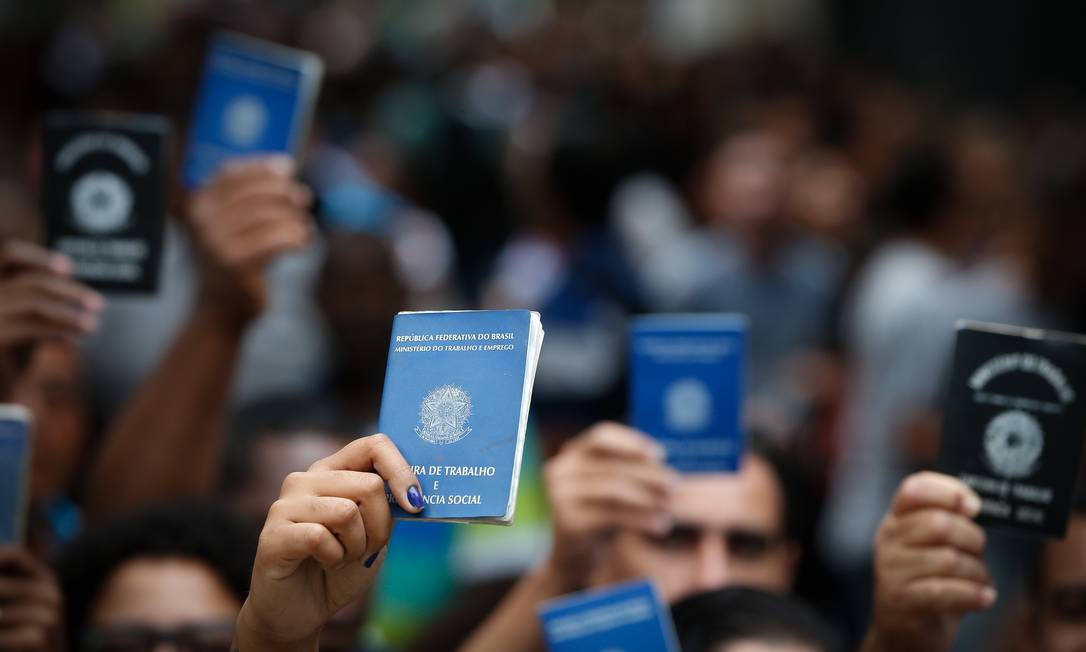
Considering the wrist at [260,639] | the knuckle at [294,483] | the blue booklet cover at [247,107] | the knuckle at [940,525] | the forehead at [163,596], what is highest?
the blue booklet cover at [247,107]

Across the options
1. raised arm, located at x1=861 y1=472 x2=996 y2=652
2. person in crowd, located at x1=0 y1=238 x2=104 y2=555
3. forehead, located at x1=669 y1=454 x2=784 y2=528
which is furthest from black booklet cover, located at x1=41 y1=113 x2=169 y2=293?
raised arm, located at x1=861 y1=472 x2=996 y2=652

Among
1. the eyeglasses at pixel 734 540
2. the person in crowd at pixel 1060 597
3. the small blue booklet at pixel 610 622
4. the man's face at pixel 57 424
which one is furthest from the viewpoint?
the man's face at pixel 57 424

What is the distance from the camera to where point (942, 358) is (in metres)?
4.97

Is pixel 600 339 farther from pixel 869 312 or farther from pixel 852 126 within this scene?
pixel 852 126

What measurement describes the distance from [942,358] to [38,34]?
8.26 m

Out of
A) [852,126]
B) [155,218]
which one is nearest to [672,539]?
[155,218]

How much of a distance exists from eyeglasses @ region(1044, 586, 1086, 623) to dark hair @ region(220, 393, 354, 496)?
78.1 inches

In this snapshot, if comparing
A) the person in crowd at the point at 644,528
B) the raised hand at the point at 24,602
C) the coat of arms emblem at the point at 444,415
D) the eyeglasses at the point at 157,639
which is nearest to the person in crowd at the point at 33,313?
the raised hand at the point at 24,602

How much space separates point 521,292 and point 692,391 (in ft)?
7.58

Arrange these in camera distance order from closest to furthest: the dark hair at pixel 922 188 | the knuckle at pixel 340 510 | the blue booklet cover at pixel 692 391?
the knuckle at pixel 340 510
the blue booklet cover at pixel 692 391
the dark hair at pixel 922 188

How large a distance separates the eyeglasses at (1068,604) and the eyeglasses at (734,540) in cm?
73

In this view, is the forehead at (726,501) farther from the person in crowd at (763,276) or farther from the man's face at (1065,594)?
the person in crowd at (763,276)

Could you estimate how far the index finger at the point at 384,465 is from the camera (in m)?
1.71

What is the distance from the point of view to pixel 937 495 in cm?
213
